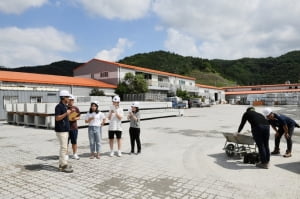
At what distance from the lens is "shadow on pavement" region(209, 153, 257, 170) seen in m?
6.05

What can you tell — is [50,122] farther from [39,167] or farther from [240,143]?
[240,143]

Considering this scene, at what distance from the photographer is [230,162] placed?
654cm

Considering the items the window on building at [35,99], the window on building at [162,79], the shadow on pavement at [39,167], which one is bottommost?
the shadow on pavement at [39,167]

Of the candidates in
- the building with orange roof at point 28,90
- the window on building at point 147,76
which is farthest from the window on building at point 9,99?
the window on building at point 147,76

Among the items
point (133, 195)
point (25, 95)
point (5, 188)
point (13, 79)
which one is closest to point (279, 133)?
point (133, 195)

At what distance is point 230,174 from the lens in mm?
5480

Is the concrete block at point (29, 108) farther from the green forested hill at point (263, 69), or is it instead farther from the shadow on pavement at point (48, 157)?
the green forested hill at point (263, 69)

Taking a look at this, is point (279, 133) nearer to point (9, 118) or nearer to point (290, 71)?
point (9, 118)

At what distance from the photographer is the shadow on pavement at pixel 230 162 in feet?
19.9

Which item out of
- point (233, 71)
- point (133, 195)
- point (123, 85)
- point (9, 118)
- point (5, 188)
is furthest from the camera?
point (233, 71)

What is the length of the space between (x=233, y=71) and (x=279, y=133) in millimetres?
132911

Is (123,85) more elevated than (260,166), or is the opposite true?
(123,85)

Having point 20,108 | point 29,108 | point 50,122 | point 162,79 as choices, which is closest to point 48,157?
point 50,122

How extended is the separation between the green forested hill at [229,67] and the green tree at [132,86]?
52105 mm
